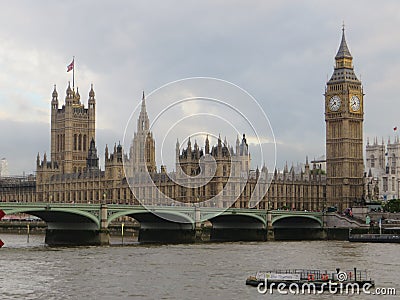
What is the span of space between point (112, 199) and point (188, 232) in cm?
4706

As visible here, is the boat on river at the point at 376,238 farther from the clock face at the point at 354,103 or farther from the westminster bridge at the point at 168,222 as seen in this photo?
the clock face at the point at 354,103

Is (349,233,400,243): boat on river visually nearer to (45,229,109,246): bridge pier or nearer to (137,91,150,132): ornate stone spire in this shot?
(137,91,150,132): ornate stone spire

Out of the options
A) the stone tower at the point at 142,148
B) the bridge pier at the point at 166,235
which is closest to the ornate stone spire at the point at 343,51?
the stone tower at the point at 142,148

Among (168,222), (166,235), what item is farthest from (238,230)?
(168,222)

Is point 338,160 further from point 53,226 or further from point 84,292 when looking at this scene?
point 84,292

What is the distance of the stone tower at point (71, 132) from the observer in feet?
491

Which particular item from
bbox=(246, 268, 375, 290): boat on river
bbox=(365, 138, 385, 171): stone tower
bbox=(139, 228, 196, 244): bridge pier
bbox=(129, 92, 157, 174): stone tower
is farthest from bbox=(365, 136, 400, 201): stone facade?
bbox=(246, 268, 375, 290): boat on river

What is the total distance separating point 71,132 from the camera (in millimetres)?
150500

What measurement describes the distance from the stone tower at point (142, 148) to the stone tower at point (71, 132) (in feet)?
119

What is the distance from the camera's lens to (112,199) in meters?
122

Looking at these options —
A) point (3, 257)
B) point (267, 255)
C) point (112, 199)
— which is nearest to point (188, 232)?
point (267, 255)

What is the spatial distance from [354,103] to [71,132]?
193 ft

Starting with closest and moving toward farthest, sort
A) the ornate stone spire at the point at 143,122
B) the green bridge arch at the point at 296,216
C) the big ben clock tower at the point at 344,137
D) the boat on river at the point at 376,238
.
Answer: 1. the boat on river at the point at 376,238
2. the green bridge arch at the point at 296,216
3. the ornate stone spire at the point at 143,122
4. the big ben clock tower at the point at 344,137

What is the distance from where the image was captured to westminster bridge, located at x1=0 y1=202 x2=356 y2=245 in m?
67.3
